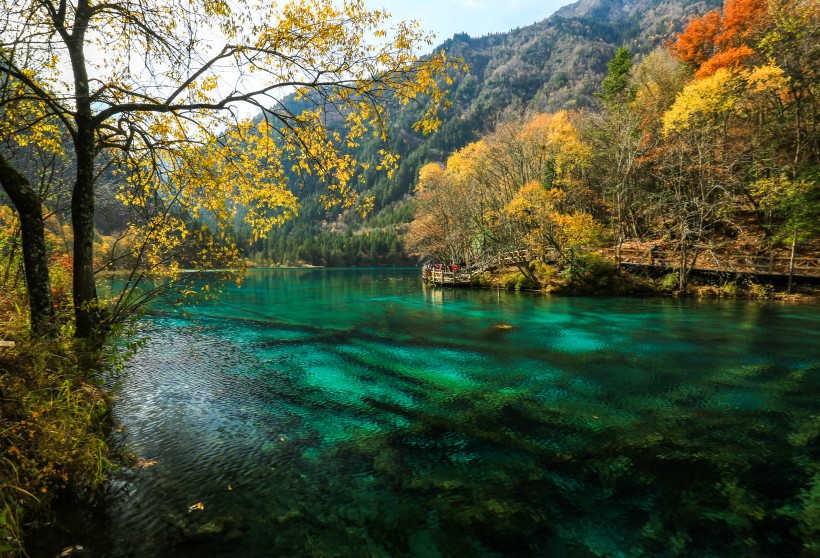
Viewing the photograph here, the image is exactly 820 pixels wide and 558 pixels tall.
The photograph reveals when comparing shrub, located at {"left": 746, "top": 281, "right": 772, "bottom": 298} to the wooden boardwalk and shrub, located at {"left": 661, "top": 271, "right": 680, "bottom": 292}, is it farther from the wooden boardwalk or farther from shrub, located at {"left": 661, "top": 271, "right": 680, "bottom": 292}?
shrub, located at {"left": 661, "top": 271, "right": 680, "bottom": 292}

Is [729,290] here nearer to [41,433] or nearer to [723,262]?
[723,262]

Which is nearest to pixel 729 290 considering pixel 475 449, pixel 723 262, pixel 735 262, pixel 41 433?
pixel 723 262

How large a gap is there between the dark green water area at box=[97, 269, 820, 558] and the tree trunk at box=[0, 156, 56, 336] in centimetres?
191

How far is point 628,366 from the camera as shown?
11.8 metres

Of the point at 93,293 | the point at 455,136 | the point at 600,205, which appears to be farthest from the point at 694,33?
the point at 455,136

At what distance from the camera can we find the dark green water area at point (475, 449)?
463cm

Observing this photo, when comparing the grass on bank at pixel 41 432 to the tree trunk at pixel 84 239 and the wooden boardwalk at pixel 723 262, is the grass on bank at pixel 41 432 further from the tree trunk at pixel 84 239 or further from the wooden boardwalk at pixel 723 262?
the wooden boardwalk at pixel 723 262

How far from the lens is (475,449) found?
6.79 metres

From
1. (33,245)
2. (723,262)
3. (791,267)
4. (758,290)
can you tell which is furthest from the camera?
(723,262)

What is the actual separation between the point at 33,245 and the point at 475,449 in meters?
7.73

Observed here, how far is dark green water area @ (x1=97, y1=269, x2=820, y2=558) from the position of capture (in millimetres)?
4633

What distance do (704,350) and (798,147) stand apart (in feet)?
70.9

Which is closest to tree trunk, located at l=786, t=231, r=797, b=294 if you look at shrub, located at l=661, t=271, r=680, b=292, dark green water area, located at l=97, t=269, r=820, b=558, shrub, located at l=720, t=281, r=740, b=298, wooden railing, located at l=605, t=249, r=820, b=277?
Result: wooden railing, located at l=605, t=249, r=820, b=277

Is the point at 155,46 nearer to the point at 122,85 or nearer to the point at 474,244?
the point at 122,85
